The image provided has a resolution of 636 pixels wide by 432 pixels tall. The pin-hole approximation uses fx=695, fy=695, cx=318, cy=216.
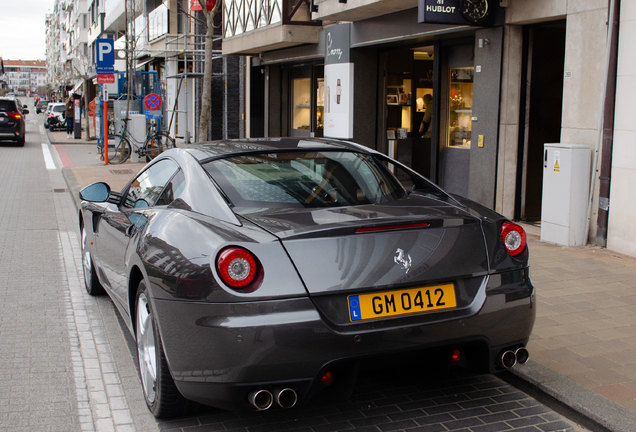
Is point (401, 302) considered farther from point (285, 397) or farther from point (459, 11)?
point (459, 11)

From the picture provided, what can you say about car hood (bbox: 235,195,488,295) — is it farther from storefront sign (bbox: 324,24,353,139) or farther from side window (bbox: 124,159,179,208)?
storefront sign (bbox: 324,24,353,139)

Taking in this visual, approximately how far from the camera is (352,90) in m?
14.4

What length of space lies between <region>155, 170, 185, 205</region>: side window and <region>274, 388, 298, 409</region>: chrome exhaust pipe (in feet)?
4.54

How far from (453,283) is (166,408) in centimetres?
156

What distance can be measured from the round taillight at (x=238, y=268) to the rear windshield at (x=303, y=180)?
22.5 inches

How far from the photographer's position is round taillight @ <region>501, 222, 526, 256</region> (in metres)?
3.51

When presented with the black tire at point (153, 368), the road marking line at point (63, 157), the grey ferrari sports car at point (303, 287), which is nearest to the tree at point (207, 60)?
the road marking line at point (63, 157)

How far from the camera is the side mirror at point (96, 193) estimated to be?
499 centimetres

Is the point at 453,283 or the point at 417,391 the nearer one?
the point at 453,283

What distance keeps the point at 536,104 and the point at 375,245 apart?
752 cm

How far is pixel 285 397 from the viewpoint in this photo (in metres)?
3.02

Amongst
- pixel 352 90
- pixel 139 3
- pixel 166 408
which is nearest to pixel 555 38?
pixel 352 90

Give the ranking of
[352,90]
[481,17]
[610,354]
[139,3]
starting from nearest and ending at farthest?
1. [610,354]
2. [481,17]
3. [352,90]
4. [139,3]

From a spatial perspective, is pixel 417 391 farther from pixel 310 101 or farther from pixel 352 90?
pixel 310 101
